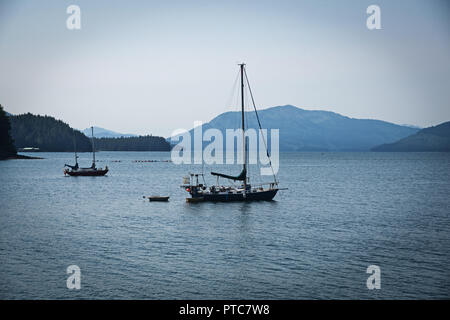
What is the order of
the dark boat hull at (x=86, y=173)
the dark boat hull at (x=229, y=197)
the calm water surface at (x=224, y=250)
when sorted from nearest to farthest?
the calm water surface at (x=224, y=250) < the dark boat hull at (x=229, y=197) < the dark boat hull at (x=86, y=173)

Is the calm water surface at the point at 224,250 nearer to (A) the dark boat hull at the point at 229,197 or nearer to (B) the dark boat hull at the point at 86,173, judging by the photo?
(A) the dark boat hull at the point at 229,197

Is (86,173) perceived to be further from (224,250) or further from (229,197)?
(224,250)

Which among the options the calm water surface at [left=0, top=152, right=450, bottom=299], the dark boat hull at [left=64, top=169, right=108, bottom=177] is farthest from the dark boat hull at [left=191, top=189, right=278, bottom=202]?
the dark boat hull at [left=64, top=169, right=108, bottom=177]

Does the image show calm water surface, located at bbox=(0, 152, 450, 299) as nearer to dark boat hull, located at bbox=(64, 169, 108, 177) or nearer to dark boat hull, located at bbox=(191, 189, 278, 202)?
dark boat hull, located at bbox=(191, 189, 278, 202)

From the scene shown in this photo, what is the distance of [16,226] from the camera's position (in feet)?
157

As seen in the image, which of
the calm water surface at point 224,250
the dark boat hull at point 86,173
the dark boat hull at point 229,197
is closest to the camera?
the calm water surface at point 224,250

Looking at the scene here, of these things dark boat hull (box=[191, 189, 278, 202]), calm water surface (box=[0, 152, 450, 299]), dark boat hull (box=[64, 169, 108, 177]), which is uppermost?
dark boat hull (box=[64, 169, 108, 177])

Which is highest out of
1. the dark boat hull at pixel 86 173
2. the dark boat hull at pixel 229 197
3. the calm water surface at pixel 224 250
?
the dark boat hull at pixel 86 173

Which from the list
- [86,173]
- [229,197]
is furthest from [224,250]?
[86,173]

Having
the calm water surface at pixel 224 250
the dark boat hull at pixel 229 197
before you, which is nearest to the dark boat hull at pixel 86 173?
the calm water surface at pixel 224 250

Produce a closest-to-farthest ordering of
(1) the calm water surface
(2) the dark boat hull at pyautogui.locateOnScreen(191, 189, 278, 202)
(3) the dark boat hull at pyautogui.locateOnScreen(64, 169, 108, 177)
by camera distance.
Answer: (1) the calm water surface → (2) the dark boat hull at pyautogui.locateOnScreen(191, 189, 278, 202) → (3) the dark boat hull at pyautogui.locateOnScreen(64, 169, 108, 177)

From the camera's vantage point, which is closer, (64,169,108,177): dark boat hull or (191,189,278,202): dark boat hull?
(191,189,278,202): dark boat hull

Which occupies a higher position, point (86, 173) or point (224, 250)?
point (86, 173)

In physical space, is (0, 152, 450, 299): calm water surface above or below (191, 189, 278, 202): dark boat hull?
below
